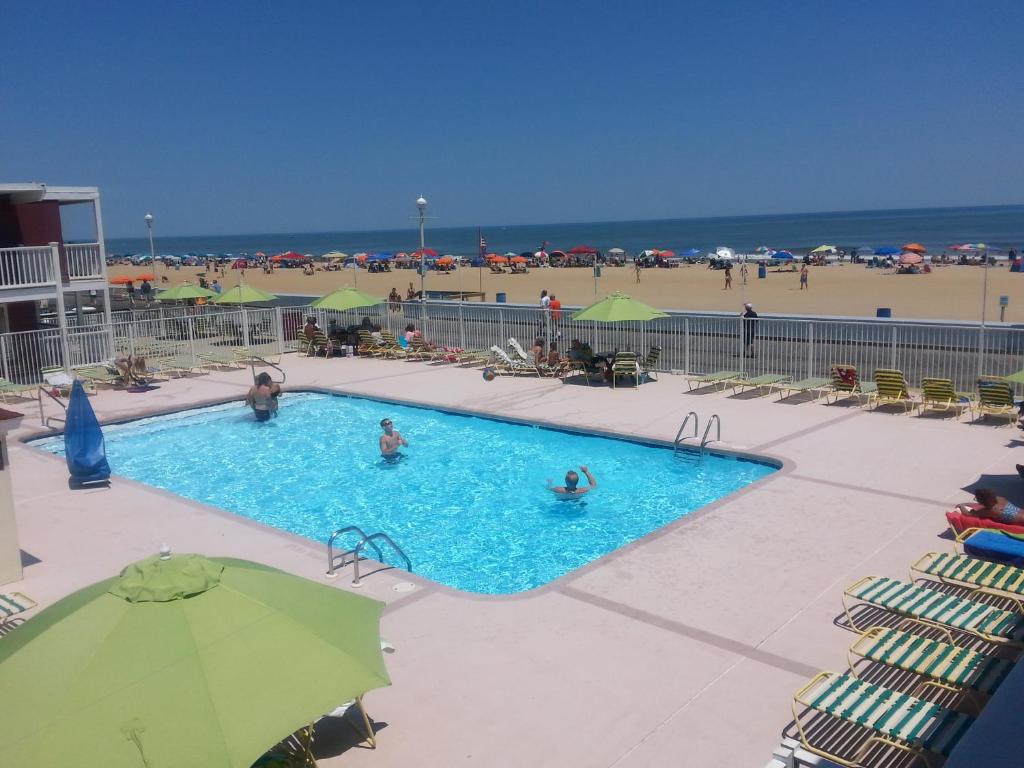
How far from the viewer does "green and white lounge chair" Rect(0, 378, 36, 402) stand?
59.3 feet

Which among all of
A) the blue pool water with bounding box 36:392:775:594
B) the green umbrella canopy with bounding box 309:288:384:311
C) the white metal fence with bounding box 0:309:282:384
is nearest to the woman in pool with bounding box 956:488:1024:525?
the blue pool water with bounding box 36:392:775:594

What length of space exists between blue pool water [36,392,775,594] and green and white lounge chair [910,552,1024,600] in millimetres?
4086

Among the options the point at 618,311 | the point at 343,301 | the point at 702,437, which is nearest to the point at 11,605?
the point at 702,437

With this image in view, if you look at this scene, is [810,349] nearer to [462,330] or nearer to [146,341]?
[462,330]

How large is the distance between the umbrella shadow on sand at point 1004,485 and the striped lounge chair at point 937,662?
16.0 feet

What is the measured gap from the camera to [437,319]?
2403cm

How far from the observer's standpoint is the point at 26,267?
21375 mm

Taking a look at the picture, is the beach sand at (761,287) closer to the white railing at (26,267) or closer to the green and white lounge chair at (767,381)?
the green and white lounge chair at (767,381)

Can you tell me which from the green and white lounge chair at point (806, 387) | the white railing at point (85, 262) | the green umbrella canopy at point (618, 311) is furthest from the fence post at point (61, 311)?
the green and white lounge chair at point (806, 387)

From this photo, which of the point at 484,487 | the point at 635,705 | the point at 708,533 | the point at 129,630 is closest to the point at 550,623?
the point at 635,705

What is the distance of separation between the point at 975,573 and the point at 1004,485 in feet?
13.6

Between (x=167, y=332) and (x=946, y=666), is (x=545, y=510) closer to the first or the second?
(x=946, y=666)

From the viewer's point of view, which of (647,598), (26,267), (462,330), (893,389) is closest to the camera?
(647,598)

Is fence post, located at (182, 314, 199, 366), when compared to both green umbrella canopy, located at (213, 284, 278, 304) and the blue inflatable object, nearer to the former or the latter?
green umbrella canopy, located at (213, 284, 278, 304)
